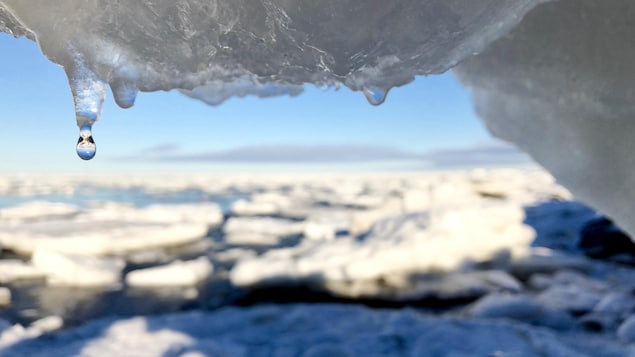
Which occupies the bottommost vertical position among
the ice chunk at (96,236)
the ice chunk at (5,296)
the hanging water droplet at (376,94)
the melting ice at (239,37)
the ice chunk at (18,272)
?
the ice chunk at (5,296)

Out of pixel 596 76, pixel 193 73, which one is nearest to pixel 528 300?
pixel 596 76

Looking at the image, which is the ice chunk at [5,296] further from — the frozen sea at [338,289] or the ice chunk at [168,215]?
the ice chunk at [168,215]

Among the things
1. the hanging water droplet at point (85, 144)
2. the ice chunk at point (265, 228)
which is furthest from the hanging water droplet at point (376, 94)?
the ice chunk at point (265, 228)

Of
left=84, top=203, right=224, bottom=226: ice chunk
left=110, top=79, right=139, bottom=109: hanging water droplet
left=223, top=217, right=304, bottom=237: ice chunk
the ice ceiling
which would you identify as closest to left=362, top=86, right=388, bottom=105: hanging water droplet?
the ice ceiling

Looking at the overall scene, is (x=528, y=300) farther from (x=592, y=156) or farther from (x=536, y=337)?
(x=592, y=156)

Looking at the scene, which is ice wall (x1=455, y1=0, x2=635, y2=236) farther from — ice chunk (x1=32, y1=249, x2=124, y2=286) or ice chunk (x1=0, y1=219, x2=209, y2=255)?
ice chunk (x1=0, y1=219, x2=209, y2=255)

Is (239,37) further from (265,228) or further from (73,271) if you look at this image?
(265,228)
